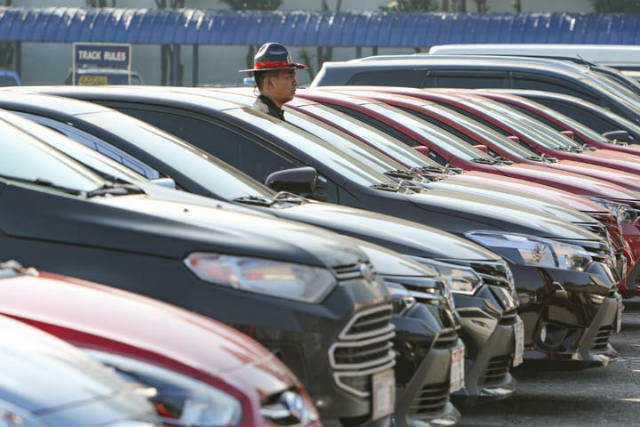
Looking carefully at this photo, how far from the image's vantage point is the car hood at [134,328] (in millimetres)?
4199

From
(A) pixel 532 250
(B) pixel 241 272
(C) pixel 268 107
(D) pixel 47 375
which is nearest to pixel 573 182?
(C) pixel 268 107

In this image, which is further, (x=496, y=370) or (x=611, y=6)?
(x=611, y=6)

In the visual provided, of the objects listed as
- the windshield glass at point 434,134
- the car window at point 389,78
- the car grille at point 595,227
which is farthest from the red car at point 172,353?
the car window at point 389,78

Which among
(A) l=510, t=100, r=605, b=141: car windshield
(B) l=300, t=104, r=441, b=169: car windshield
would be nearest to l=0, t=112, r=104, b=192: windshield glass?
(B) l=300, t=104, r=441, b=169: car windshield

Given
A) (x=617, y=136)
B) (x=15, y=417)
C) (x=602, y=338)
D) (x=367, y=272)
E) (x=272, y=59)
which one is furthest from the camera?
(x=617, y=136)

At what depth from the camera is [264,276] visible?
5344 mm

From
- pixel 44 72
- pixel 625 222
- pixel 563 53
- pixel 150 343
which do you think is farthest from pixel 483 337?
pixel 44 72

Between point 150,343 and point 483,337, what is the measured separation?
3.08 meters

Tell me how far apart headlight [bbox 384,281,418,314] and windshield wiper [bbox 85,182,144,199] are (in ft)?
3.58

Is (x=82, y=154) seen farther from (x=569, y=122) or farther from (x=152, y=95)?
(x=569, y=122)

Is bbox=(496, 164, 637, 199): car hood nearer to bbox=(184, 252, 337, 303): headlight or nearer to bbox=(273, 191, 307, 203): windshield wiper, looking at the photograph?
bbox=(273, 191, 307, 203): windshield wiper

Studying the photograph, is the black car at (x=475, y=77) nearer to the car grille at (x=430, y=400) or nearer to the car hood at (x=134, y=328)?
the car grille at (x=430, y=400)

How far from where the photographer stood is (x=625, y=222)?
11445 millimetres

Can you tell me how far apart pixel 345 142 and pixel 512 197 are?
44.7 inches
